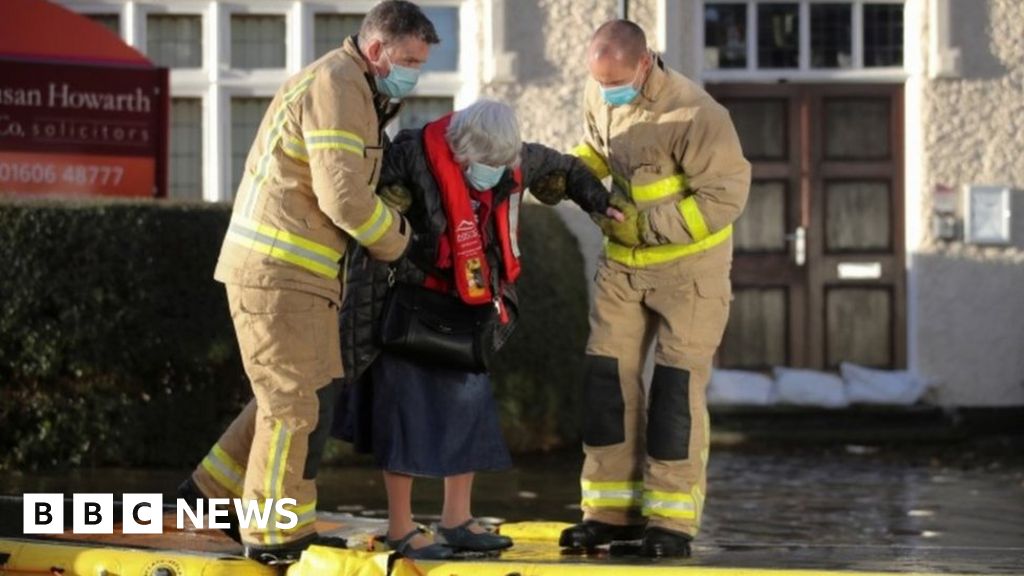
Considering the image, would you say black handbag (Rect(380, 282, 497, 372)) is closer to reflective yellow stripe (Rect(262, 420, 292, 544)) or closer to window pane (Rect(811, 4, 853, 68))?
reflective yellow stripe (Rect(262, 420, 292, 544))

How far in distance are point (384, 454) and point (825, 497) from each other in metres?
4.98

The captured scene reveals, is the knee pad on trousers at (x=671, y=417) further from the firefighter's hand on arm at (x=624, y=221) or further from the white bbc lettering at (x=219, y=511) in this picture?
the white bbc lettering at (x=219, y=511)

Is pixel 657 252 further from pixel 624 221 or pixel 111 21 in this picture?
pixel 111 21

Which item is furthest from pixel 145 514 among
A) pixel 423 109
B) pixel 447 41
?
pixel 447 41

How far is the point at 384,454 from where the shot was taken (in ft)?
26.1

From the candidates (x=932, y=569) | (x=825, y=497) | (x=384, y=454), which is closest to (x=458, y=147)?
(x=384, y=454)

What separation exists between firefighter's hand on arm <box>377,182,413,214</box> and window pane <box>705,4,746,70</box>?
8.52m

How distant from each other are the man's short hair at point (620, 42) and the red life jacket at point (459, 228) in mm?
626

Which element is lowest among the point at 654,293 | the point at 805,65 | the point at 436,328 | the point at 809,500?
the point at 809,500

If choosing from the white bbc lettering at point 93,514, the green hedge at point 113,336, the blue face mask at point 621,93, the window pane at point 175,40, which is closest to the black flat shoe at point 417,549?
the white bbc lettering at point 93,514

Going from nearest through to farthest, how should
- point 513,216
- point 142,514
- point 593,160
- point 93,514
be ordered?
point 513,216 < point 593,160 < point 142,514 < point 93,514

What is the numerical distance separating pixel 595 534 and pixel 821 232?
8567mm

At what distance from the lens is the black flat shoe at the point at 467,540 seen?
802 centimetres

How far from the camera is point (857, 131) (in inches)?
650
